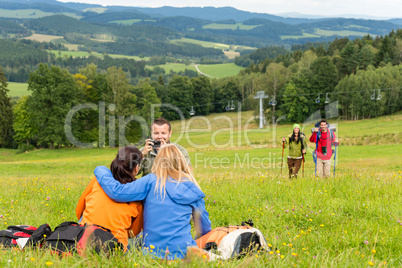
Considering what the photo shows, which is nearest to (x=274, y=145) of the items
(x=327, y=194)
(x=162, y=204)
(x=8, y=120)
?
(x=327, y=194)

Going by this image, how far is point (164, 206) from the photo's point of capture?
440cm

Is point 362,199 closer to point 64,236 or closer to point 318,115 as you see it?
point 64,236

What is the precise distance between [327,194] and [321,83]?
87595mm

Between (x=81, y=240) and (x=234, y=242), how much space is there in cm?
183

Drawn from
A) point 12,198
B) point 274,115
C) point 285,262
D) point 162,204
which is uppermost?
point 162,204

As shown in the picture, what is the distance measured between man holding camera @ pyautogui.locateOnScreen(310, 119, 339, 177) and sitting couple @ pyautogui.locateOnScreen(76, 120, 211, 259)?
27.6ft

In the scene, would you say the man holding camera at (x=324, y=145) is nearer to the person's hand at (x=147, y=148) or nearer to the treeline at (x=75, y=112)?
the person's hand at (x=147, y=148)

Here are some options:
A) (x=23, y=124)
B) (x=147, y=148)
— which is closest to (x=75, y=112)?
(x=23, y=124)

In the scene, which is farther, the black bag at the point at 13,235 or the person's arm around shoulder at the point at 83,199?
the person's arm around shoulder at the point at 83,199

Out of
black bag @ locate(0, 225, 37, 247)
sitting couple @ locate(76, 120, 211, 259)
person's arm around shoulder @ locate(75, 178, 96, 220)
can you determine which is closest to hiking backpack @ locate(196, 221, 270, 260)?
sitting couple @ locate(76, 120, 211, 259)

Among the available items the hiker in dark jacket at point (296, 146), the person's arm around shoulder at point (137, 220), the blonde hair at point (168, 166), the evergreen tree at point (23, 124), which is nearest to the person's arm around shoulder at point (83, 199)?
the person's arm around shoulder at point (137, 220)

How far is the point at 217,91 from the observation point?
115625 millimetres

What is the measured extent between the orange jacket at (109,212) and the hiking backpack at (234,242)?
3.46ft

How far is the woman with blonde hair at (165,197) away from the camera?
172 inches
